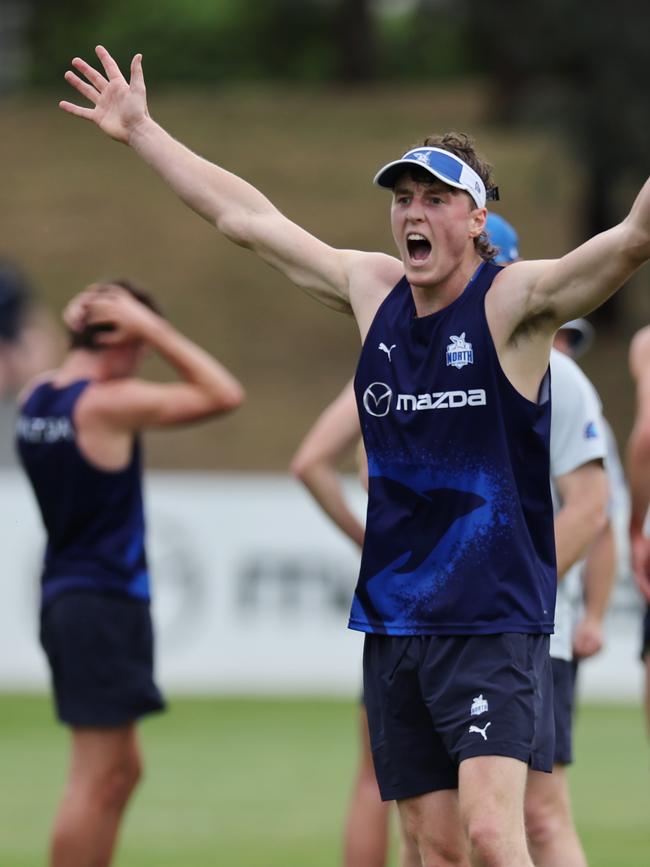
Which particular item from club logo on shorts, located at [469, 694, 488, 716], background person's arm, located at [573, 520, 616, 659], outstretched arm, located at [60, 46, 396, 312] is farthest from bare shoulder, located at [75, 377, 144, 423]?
club logo on shorts, located at [469, 694, 488, 716]

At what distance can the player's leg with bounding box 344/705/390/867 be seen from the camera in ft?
22.2

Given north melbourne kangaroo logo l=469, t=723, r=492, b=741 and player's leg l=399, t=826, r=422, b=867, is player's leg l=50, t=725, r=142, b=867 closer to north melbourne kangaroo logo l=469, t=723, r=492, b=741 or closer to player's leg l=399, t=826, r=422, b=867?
player's leg l=399, t=826, r=422, b=867

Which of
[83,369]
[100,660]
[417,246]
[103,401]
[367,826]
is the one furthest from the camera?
[83,369]

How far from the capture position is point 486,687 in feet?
16.5

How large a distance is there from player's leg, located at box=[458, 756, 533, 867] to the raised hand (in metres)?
2.29

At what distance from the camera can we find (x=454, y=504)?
203 inches

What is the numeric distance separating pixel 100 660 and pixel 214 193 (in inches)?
85.6

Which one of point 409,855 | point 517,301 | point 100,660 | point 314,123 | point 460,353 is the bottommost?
point 409,855

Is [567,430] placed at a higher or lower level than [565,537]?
higher

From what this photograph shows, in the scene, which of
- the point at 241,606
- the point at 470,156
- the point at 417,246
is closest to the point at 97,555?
the point at 417,246

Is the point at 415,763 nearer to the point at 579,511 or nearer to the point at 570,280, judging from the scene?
the point at 579,511

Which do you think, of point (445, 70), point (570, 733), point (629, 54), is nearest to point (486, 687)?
point (570, 733)

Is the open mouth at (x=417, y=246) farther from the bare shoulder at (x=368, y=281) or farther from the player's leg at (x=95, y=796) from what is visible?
the player's leg at (x=95, y=796)

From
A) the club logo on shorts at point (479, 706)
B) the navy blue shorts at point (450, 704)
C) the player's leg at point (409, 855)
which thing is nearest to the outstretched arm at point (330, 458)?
the player's leg at point (409, 855)
